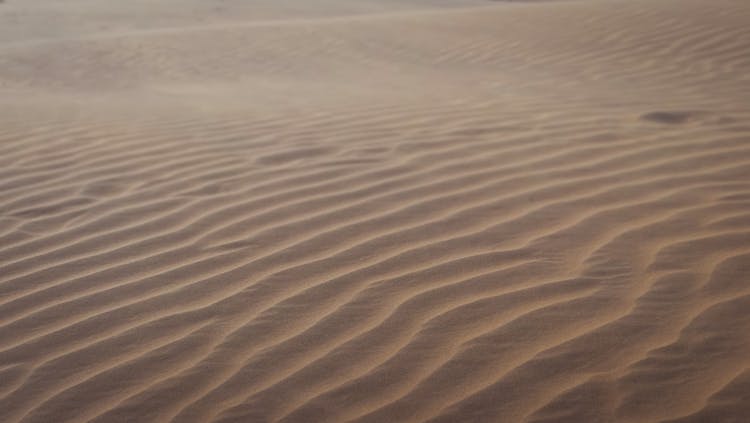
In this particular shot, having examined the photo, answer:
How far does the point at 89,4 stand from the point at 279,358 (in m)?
16.0

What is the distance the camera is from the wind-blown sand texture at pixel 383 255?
206 centimetres

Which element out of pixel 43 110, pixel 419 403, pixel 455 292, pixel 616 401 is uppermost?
pixel 43 110

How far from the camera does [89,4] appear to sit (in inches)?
632

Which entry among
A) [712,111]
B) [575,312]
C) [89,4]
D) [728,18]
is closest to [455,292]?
[575,312]

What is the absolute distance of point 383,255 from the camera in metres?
2.80

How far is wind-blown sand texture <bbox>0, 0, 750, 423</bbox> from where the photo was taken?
2.06m

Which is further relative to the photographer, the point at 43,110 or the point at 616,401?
the point at 43,110

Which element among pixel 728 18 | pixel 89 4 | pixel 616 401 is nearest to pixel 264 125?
pixel 616 401

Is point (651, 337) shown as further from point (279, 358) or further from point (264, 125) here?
point (264, 125)

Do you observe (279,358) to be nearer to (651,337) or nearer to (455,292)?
(455,292)

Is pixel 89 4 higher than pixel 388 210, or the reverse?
pixel 89 4

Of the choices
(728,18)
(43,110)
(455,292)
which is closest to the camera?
(455,292)

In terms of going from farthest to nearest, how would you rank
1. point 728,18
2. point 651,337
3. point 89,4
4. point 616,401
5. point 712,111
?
point 89,4, point 728,18, point 712,111, point 651,337, point 616,401

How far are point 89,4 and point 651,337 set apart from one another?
16419mm
